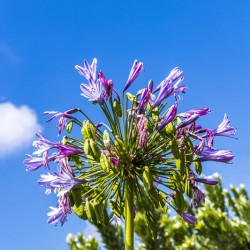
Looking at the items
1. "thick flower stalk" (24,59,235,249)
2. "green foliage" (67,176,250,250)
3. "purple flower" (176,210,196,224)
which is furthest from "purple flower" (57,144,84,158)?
"green foliage" (67,176,250,250)

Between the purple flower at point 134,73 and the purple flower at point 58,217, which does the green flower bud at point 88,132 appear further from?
the purple flower at point 58,217

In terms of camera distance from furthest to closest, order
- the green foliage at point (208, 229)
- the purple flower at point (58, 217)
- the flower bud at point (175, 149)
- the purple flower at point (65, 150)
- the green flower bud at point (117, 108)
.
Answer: the green foliage at point (208, 229)
the purple flower at point (58, 217)
the green flower bud at point (117, 108)
the purple flower at point (65, 150)
the flower bud at point (175, 149)

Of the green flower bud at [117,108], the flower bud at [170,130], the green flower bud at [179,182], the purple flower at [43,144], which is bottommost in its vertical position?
the green flower bud at [179,182]

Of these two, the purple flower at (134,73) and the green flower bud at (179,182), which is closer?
the green flower bud at (179,182)

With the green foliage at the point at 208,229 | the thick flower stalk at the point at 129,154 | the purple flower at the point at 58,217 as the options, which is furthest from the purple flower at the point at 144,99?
the green foliage at the point at 208,229

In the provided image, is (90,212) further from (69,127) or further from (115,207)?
(69,127)

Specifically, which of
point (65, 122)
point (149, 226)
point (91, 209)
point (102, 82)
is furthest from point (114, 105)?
point (149, 226)

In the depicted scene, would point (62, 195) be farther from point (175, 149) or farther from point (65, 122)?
point (175, 149)
